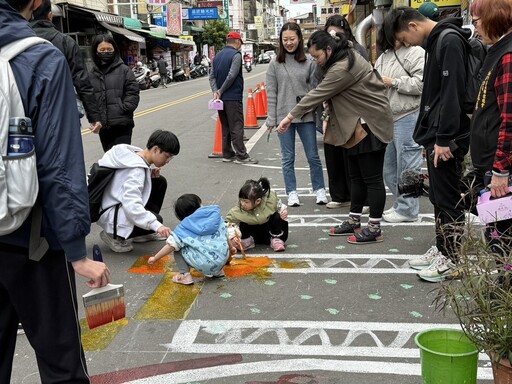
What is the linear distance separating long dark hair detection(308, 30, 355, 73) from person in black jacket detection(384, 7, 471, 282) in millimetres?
612

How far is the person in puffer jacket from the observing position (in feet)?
13.9

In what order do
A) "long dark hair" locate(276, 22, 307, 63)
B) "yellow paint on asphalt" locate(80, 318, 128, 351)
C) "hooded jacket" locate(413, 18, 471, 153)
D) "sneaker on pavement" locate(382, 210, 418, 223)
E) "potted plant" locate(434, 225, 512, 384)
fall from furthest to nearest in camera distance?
"long dark hair" locate(276, 22, 307, 63)
"sneaker on pavement" locate(382, 210, 418, 223)
"hooded jacket" locate(413, 18, 471, 153)
"yellow paint on asphalt" locate(80, 318, 128, 351)
"potted plant" locate(434, 225, 512, 384)

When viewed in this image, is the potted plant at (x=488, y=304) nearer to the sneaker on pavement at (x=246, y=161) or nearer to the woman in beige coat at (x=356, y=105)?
the woman in beige coat at (x=356, y=105)

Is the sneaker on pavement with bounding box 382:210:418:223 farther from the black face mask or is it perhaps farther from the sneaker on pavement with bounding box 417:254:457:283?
the black face mask

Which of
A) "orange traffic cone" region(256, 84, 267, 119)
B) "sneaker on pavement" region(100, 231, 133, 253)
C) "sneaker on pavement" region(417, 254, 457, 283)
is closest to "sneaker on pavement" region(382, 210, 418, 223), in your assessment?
"sneaker on pavement" region(417, 254, 457, 283)

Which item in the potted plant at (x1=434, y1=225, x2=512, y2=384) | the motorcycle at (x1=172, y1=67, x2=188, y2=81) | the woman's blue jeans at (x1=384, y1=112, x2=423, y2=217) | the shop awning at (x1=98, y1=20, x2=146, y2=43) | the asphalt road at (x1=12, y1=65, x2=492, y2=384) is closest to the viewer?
the potted plant at (x1=434, y1=225, x2=512, y2=384)

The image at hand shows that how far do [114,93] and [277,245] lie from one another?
2.38m

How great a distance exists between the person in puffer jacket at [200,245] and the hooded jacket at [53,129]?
7.31 feet

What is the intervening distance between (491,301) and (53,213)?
5.57 ft

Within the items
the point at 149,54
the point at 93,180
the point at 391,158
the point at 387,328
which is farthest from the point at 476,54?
the point at 149,54

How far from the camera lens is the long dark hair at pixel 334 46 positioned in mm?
4867

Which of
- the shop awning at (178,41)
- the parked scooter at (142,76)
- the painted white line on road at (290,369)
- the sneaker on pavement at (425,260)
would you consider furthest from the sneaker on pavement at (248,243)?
the shop awning at (178,41)

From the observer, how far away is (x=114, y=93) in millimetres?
5918

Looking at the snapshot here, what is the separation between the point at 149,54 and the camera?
42969mm
